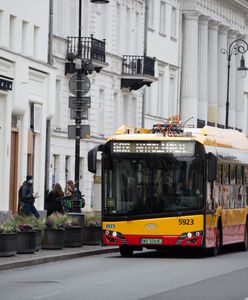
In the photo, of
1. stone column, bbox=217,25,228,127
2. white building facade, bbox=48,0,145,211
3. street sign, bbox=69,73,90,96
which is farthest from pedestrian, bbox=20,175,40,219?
stone column, bbox=217,25,228,127

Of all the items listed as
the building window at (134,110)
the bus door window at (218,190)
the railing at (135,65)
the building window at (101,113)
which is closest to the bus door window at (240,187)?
the bus door window at (218,190)

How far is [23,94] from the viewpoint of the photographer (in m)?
50.1

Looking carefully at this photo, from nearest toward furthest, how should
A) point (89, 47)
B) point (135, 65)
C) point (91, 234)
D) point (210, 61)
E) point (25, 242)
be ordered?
point (25, 242)
point (91, 234)
point (89, 47)
point (135, 65)
point (210, 61)

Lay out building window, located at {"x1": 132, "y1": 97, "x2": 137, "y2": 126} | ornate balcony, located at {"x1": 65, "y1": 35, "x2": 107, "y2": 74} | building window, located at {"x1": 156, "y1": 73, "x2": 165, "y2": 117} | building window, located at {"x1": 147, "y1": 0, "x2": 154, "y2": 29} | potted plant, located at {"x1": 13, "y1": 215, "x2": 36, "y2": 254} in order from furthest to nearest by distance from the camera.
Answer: building window, located at {"x1": 156, "y1": 73, "x2": 165, "y2": 117} → building window, located at {"x1": 147, "y1": 0, "x2": 154, "y2": 29} → building window, located at {"x1": 132, "y1": 97, "x2": 137, "y2": 126} → ornate balcony, located at {"x1": 65, "y1": 35, "x2": 107, "y2": 74} → potted plant, located at {"x1": 13, "y1": 215, "x2": 36, "y2": 254}

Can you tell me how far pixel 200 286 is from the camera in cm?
2264

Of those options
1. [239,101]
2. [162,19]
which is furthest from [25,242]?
[239,101]

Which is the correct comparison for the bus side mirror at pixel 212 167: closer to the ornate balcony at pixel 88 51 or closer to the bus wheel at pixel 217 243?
the bus wheel at pixel 217 243

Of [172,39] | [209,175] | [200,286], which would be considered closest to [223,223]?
[209,175]

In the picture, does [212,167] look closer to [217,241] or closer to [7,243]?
[217,241]

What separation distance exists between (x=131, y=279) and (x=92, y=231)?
37.1ft

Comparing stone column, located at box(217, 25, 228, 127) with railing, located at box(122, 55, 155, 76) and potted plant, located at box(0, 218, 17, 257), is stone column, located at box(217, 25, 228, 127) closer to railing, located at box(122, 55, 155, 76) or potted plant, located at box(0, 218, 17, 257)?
railing, located at box(122, 55, 155, 76)

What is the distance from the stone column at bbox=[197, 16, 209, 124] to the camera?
80.8m

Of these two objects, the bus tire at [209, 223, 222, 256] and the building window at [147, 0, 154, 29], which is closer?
the bus tire at [209, 223, 222, 256]

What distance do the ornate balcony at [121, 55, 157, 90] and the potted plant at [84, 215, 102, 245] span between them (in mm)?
30116
